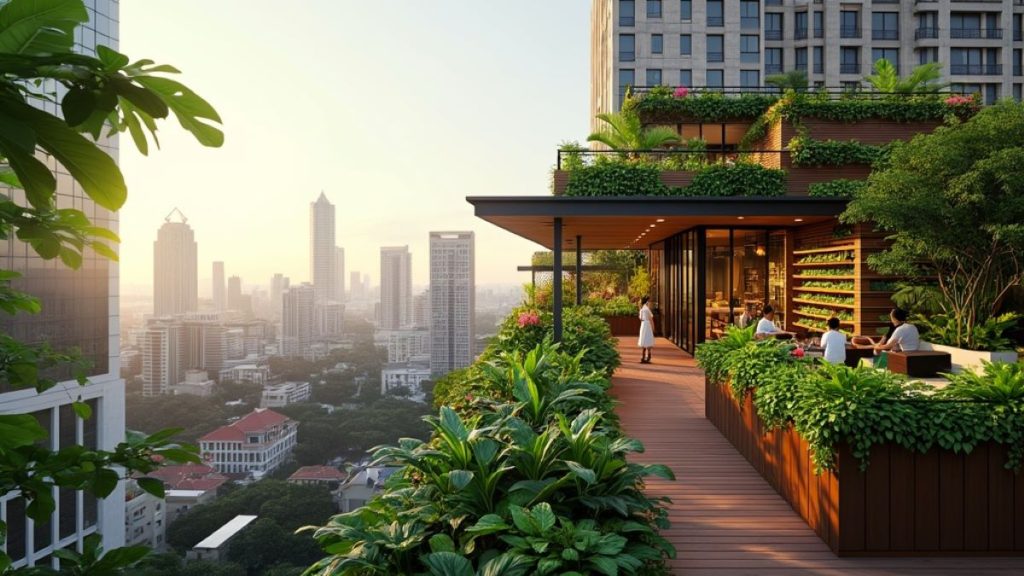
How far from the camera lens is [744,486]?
21.5 feet

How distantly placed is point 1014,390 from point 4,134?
6.27 meters

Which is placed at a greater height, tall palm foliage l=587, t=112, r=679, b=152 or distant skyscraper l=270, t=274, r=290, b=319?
tall palm foliage l=587, t=112, r=679, b=152

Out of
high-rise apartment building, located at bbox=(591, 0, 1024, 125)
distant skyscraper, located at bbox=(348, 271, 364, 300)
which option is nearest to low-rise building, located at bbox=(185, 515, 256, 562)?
high-rise apartment building, located at bbox=(591, 0, 1024, 125)

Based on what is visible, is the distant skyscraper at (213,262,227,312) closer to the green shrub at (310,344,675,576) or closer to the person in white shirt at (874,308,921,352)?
the person in white shirt at (874,308,921,352)

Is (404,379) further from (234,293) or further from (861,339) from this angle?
(861,339)

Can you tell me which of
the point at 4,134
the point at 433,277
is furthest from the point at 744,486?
the point at 433,277

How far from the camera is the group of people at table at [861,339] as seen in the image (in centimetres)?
884

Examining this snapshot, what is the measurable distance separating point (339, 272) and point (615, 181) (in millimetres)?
93703

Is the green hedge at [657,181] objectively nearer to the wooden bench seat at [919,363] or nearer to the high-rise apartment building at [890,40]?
the wooden bench seat at [919,363]

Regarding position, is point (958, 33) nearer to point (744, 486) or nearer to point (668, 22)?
point (668, 22)

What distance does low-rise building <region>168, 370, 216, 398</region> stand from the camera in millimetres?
47500

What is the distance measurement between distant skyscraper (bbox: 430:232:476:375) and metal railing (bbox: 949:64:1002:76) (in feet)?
117

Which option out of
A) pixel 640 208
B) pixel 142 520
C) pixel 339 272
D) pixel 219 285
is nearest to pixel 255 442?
pixel 142 520

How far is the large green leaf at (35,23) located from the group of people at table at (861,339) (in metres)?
6.44
